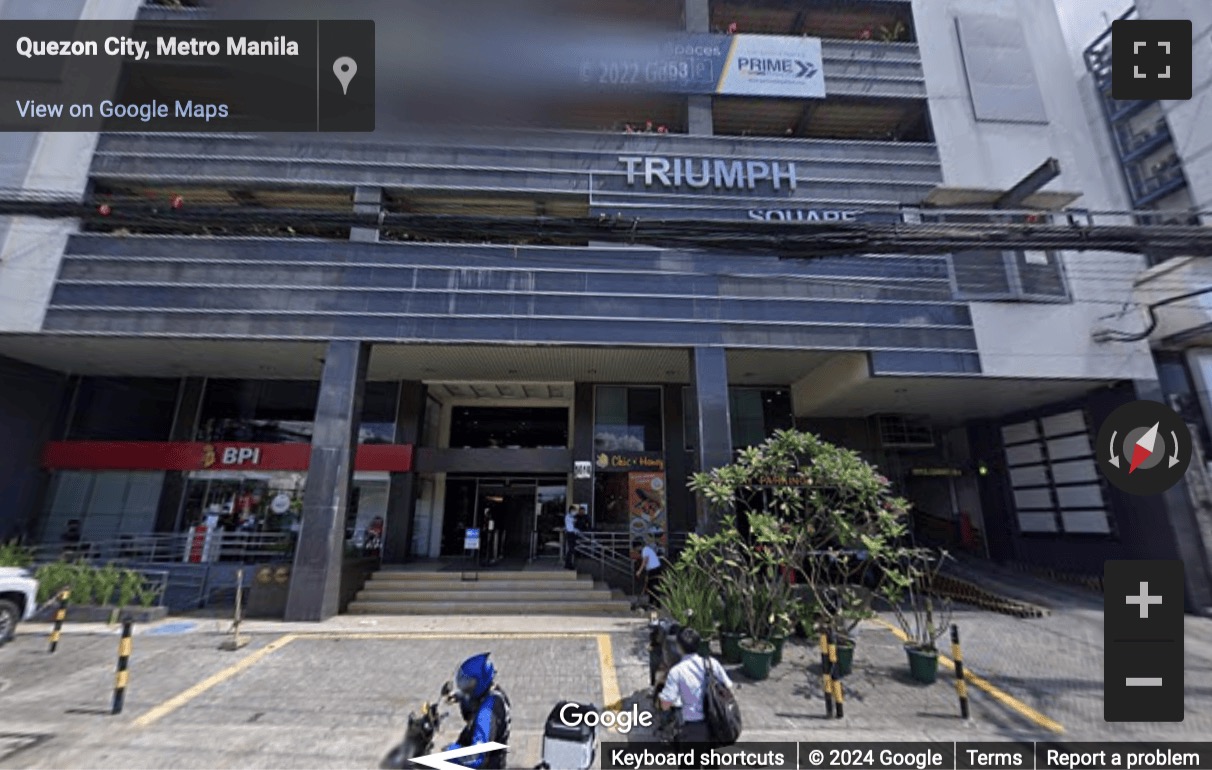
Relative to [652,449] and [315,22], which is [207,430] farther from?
[652,449]

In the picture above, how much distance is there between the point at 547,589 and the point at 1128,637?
10.7m

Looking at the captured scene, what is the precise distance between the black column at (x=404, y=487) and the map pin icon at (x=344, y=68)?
8.98 meters

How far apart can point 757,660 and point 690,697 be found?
4.03 metres

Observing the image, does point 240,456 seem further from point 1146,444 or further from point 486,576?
point 1146,444

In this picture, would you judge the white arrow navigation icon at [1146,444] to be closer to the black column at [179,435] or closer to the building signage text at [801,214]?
the building signage text at [801,214]

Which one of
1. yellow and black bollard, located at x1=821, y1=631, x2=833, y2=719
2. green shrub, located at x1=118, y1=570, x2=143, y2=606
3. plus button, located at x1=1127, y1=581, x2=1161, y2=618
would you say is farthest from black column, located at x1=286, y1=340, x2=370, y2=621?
plus button, located at x1=1127, y1=581, x2=1161, y2=618

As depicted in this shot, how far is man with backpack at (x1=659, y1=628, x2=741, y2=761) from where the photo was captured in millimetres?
4363

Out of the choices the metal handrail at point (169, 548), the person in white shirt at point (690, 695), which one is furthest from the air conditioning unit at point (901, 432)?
the metal handrail at point (169, 548)

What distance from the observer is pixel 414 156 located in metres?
14.4

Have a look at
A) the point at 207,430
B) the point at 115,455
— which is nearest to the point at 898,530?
the point at 207,430

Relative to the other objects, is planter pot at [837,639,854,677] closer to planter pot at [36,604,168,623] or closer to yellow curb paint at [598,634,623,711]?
yellow curb paint at [598,634,623,711]

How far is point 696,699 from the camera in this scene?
4434 mm

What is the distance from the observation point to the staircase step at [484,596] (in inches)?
488

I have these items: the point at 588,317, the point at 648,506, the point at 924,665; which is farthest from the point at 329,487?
the point at 924,665
